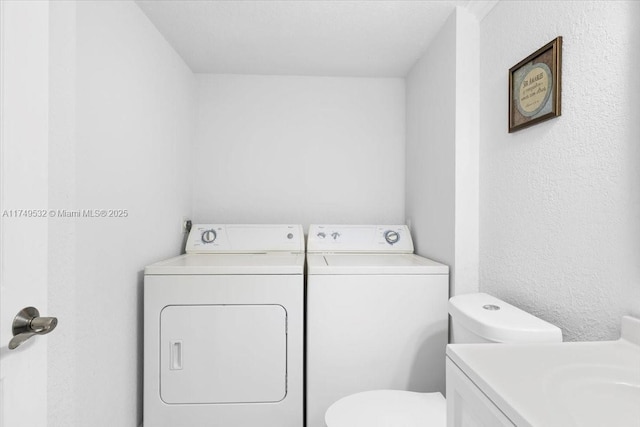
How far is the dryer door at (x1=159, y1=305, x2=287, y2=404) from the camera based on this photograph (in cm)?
→ 163

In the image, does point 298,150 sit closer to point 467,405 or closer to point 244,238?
point 244,238

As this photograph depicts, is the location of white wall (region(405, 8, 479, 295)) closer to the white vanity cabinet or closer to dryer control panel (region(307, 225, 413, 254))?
dryer control panel (region(307, 225, 413, 254))

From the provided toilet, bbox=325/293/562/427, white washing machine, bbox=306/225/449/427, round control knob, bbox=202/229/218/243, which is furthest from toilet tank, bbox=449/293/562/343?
round control knob, bbox=202/229/218/243

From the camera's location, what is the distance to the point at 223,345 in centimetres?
164

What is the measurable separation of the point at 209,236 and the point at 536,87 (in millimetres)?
2007

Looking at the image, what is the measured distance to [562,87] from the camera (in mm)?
1144

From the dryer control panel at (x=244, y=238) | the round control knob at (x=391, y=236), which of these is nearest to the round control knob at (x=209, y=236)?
the dryer control panel at (x=244, y=238)

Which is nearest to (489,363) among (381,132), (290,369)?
(290,369)

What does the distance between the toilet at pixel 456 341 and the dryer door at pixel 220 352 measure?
47 centimetres

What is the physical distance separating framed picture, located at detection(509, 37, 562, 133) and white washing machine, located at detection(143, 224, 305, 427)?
1209 mm

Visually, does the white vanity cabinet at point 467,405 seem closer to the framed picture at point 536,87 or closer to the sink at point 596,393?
the sink at point 596,393

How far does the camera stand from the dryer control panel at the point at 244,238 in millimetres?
2246

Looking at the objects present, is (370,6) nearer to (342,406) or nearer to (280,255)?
(280,255)

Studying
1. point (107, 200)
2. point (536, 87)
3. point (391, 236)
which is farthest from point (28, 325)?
point (391, 236)
